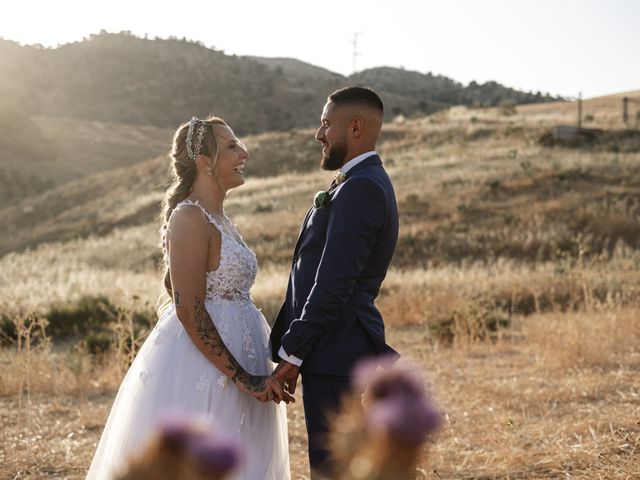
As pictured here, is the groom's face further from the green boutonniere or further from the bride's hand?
the bride's hand

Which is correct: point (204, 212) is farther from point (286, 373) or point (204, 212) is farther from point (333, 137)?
point (286, 373)

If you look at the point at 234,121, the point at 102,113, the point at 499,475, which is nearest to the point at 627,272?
the point at 499,475

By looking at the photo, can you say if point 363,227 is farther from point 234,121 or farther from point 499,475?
point 234,121

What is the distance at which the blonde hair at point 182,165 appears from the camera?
372 centimetres

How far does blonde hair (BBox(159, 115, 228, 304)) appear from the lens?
→ 12.2 ft

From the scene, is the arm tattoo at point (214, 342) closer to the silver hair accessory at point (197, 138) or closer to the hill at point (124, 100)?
the silver hair accessory at point (197, 138)

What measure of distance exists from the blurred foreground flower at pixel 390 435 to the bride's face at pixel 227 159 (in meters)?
3.11

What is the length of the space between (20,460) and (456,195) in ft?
82.4

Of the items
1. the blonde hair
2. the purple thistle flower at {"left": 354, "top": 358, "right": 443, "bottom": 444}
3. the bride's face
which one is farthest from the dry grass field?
the blonde hair

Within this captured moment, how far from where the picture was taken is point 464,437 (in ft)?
20.7

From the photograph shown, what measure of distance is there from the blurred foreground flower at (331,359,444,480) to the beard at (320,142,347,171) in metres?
2.79

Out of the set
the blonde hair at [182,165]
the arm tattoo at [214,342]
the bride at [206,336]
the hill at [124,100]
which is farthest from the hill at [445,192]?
the hill at [124,100]

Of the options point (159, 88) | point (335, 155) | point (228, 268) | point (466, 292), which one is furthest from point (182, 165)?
point (159, 88)

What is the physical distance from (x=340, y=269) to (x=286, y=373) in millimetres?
544
